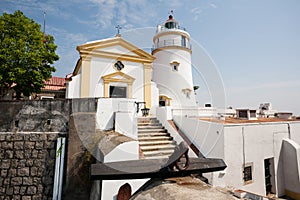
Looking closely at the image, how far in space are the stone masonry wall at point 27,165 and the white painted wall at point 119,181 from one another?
12.0ft

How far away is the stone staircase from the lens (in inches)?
239

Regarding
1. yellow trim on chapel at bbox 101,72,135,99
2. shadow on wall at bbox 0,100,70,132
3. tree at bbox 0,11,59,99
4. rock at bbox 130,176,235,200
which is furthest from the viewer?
yellow trim on chapel at bbox 101,72,135,99

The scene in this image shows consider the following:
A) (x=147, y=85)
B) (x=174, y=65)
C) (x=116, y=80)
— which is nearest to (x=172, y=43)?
(x=174, y=65)

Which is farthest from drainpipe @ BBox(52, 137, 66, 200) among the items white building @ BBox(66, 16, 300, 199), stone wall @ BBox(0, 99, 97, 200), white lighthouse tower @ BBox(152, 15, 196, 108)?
white lighthouse tower @ BBox(152, 15, 196, 108)

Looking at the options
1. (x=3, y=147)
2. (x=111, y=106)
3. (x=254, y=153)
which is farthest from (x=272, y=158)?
(x=3, y=147)

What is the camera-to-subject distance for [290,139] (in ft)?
29.3

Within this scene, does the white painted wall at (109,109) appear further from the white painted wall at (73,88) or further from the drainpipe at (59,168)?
the white painted wall at (73,88)

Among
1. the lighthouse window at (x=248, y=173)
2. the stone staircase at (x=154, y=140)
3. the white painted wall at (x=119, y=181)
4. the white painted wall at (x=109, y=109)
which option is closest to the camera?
the white painted wall at (x=119, y=181)

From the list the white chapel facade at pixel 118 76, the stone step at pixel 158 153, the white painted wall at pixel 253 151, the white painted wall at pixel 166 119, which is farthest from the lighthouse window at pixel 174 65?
the stone step at pixel 158 153

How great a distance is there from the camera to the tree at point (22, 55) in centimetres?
869

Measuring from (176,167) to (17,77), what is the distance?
35.0 ft

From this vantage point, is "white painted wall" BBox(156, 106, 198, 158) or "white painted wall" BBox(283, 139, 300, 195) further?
"white painted wall" BBox(283, 139, 300, 195)

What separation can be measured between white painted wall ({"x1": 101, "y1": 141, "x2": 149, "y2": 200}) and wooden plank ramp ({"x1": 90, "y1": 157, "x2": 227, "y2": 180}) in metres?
2.60

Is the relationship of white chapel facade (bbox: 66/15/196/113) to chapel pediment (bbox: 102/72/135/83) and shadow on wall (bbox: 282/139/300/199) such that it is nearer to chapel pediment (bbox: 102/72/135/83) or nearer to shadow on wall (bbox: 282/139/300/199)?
chapel pediment (bbox: 102/72/135/83)
